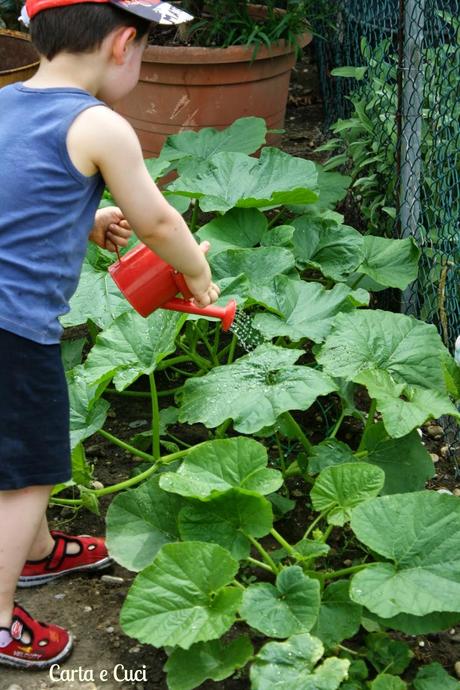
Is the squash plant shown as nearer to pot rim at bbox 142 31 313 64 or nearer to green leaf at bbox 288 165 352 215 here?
green leaf at bbox 288 165 352 215

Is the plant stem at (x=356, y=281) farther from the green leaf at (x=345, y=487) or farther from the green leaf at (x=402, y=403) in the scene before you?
the green leaf at (x=345, y=487)

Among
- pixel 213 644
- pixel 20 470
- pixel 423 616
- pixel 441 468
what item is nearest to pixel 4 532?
pixel 20 470

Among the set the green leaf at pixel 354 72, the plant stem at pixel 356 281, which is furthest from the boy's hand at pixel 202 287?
the green leaf at pixel 354 72

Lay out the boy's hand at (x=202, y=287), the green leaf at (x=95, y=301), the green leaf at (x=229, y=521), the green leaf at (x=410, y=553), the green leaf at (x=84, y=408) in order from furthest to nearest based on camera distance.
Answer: the green leaf at (x=95, y=301) → the green leaf at (x=84, y=408) → the green leaf at (x=229, y=521) → the boy's hand at (x=202, y=287) → the green leaf at (x=410, y=553)

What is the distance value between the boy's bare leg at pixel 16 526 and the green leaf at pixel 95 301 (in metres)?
0.76

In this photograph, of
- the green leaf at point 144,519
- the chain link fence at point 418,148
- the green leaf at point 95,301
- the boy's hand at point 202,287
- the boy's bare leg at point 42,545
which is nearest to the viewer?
the boy's hand at point 202,287

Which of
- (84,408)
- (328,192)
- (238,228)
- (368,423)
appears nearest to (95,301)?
(84,408)

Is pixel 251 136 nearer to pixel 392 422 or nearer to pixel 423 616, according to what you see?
pixel 392 422

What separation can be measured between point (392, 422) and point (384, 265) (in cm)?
84

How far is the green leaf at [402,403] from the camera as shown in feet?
7.86

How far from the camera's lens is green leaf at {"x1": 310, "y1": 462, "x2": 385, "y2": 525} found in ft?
7.55

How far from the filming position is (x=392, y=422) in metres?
2.40

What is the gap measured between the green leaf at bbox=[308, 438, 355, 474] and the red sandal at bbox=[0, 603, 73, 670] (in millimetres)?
722

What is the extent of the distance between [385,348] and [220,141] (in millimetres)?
1310
